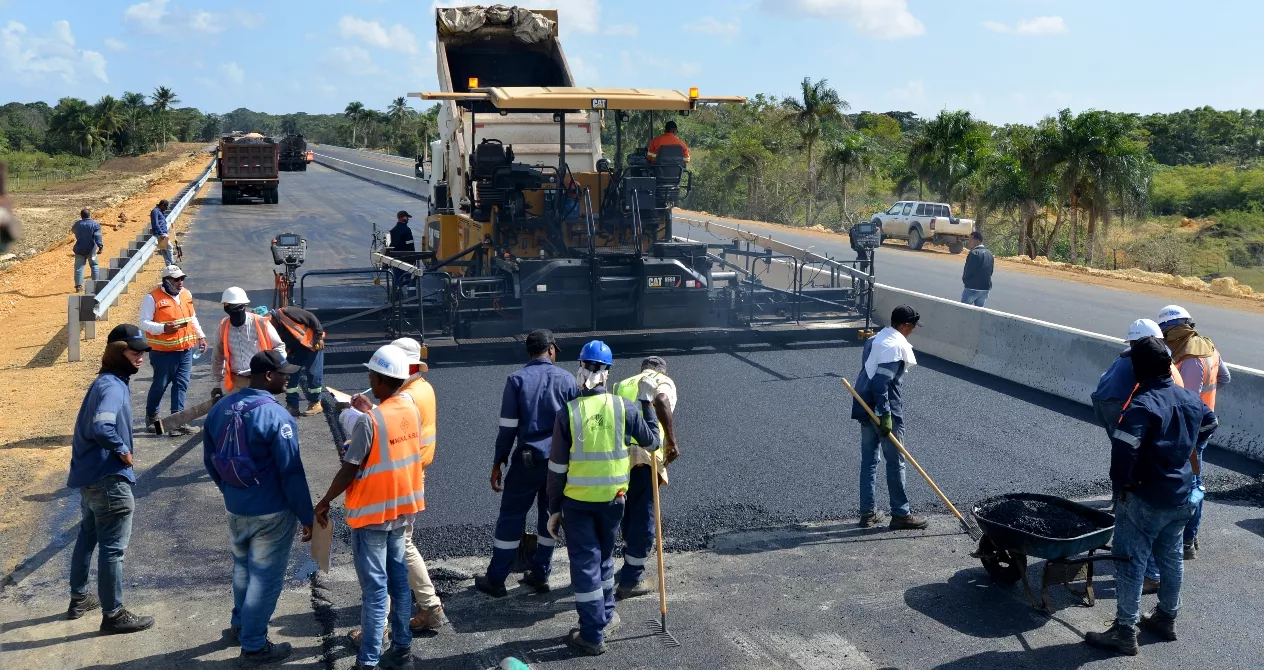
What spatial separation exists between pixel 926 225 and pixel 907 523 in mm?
24748

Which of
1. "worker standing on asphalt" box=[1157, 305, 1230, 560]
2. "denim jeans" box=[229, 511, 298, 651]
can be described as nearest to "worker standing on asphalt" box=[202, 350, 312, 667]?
"denim jeans" box=[229, 511, 298, 651]

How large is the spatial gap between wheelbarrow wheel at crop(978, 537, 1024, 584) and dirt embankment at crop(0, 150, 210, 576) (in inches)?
238

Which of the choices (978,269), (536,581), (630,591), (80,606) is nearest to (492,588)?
(536,581)

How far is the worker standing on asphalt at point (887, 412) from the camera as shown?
7215 mm

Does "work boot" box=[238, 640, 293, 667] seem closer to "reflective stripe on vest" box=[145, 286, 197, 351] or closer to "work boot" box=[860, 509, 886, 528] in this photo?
"work boot" box=[860, 509, 886, 528]

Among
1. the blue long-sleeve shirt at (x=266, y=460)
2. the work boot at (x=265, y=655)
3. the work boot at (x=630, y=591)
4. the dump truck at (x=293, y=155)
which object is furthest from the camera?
the dump truck at (x=293, y=155)

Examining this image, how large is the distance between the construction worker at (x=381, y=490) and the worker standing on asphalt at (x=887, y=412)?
11.2 feet

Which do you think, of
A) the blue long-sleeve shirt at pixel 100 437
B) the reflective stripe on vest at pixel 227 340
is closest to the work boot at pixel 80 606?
the blue long-sleeve shirt at pixel 100 437

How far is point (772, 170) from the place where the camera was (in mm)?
45969

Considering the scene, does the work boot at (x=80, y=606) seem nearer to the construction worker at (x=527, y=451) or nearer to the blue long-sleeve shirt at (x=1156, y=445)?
the construction worker at (x=527, y=451)

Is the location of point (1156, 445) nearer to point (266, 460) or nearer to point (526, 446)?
point (526, 446)

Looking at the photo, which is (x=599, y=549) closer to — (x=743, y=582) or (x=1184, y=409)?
(x=743, y=582)

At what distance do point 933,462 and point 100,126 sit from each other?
93.4m

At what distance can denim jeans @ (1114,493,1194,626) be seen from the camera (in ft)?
18.2
